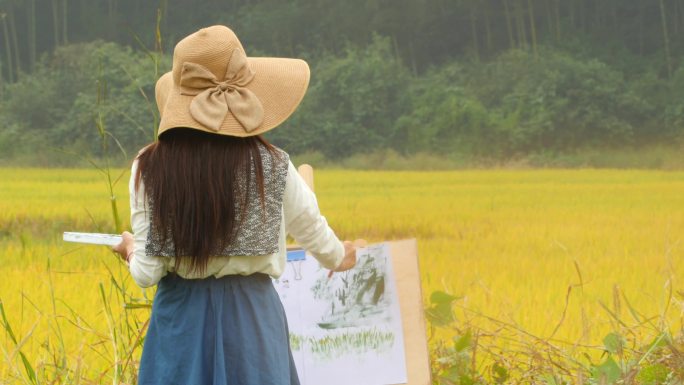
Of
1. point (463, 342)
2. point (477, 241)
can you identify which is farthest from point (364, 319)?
point (477, 241)

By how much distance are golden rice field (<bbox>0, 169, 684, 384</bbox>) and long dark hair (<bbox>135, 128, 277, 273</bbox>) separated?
4.33 ft

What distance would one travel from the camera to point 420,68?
215 inches

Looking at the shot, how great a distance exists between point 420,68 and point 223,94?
3.54 meters

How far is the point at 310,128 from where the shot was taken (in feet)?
16.9

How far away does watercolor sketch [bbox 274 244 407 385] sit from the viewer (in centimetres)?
264

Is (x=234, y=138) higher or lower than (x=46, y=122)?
lower

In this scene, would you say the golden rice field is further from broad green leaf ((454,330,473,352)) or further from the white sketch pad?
the white sketch pad

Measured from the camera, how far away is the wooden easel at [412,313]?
2627 mm

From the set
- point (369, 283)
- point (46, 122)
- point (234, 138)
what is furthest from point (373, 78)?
point (234, 138)

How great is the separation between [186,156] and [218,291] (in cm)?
25

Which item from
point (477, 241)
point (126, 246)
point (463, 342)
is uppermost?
point (126, 246)

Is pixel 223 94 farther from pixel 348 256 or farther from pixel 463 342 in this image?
pixel 463 342

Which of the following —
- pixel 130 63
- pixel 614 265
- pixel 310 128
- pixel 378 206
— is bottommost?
pixel 614 265

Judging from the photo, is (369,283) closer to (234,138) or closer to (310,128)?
(234,138)
